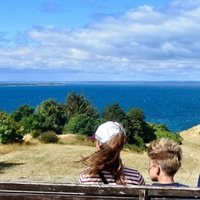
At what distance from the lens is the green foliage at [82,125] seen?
32.6 meters

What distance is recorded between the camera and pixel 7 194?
5.47 meters

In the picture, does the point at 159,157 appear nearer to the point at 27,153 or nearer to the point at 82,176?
the point at 82,176

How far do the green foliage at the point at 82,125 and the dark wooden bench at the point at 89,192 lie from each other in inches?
1064

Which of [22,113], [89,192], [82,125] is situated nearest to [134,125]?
[82,125]

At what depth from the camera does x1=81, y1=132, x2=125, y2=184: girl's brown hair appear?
18.9 feet

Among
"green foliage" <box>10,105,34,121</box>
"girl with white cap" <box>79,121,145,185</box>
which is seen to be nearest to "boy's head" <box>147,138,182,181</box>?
"girl with white cap" <box>79,121,145,185</box>

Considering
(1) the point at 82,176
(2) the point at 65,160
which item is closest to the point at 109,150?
(1) the point at 82,176

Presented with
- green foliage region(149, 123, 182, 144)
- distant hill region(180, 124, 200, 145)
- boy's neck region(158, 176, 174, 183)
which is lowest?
distant hill region(180, 124, 200, 145)

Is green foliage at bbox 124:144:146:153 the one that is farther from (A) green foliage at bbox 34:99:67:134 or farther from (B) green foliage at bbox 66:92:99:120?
(B) green foliage at bbox 66:92:99:120

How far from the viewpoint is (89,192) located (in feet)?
17.5

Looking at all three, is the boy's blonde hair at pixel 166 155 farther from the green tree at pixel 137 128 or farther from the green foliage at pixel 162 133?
the green foliage at pixel 162 133

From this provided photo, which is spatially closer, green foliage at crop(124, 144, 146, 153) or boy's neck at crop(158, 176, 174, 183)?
boy's neck at crop(158, 176, 174, 183)

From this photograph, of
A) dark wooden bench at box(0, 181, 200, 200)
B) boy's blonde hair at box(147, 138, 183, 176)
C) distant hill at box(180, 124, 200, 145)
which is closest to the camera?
dark wooden bench at box(0, 181, 200, 200)

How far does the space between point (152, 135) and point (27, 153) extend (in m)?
9.93
